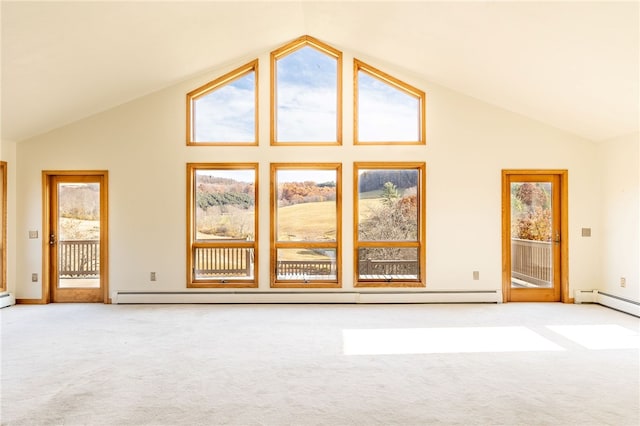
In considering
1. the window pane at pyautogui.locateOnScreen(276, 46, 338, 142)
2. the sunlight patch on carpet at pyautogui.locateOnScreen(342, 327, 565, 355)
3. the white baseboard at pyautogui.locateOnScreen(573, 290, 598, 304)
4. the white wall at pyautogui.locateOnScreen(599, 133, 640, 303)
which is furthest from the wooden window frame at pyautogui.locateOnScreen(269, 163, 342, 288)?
the white wall at pyautogui.locateOnScreen(599, 133, 640, 303)

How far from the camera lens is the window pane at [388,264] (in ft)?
19.5

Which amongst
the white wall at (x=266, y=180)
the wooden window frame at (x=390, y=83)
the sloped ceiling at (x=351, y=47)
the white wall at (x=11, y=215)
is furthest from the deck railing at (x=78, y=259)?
the wooden window frame at (x=390, y=83)

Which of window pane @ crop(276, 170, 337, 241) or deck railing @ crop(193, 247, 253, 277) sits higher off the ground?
window pane @ crop(276, 170, 337, 241)

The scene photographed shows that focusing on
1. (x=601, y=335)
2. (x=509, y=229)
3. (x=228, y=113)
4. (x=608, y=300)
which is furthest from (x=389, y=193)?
(x=608, y=300)

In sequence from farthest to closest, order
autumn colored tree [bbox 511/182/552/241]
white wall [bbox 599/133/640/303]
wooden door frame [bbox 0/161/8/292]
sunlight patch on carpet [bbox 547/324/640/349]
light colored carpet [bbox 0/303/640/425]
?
1. autumn colored tree [bbox 511/182/552/241]
2. wooden door frame [bbox 0/161/8/292]
3. white wall [bbox 599/133/640/303]
4. sunlight patch on carpet [bbox 547/324/640/349]
5. light colored carpet [bbox 0/303/640/425]

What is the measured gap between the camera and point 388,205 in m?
5.98

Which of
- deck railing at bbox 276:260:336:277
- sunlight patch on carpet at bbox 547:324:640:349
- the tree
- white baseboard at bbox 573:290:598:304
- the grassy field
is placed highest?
the tree

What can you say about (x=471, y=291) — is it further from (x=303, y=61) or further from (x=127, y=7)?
(x=127, y=7)

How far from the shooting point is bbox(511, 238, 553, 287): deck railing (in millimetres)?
5922

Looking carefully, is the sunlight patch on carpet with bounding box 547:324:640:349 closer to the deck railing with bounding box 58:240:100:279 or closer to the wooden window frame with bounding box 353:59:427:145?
the wooden window frame with bounding box 353:59:427:145

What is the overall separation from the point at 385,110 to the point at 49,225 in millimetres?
5510

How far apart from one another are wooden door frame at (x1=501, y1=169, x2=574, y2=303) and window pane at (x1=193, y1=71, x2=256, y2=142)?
402 cm

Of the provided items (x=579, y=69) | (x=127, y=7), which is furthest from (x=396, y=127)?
(x=127, y=7)

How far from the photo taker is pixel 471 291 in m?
5.81
